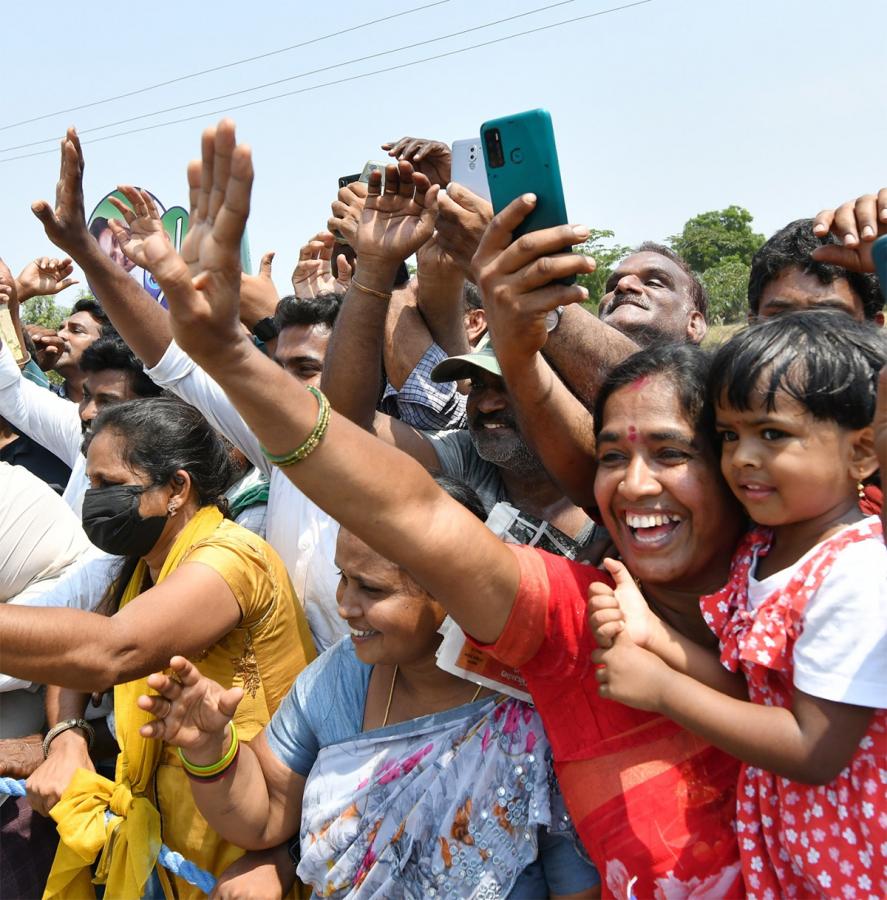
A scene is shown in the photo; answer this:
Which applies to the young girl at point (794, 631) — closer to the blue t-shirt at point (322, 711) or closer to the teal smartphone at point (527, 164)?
the teal smartphone at point (527, 164)

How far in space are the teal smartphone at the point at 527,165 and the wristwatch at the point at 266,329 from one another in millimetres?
2183

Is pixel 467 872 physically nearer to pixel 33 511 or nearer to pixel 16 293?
pixel 33 511

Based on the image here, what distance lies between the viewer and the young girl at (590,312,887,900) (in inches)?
61.3

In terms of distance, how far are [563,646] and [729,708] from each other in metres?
0.34

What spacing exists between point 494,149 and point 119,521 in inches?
63.5

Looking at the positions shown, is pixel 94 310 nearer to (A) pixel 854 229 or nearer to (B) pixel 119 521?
(B) pixel 119 521

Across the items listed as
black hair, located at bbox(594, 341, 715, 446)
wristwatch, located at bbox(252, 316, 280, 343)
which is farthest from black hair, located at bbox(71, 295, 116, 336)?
black hair, located at bbox(594, 341, 715, 446)

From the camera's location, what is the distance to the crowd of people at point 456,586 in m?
1.58

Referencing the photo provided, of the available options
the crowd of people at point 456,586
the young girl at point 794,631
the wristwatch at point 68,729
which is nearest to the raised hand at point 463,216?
the crowd of people at point 456,586

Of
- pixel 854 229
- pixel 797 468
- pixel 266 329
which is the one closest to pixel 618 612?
pixel 797 468

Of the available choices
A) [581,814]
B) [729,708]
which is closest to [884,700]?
[729,708]

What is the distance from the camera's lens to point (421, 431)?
3020 mm

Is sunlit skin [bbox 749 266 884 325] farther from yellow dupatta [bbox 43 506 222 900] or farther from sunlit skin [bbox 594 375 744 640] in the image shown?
yellow dupatta [bbox 43 506 222 900]

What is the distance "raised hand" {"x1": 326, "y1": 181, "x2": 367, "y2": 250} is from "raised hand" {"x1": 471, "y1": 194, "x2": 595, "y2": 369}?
111 centimetres
